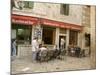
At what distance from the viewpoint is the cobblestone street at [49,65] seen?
2.35m

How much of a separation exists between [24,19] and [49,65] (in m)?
0.64

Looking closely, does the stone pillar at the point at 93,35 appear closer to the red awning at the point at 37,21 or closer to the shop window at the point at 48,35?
the red awning at the point at 37,21

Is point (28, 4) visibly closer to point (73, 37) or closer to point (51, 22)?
point (51, 22)

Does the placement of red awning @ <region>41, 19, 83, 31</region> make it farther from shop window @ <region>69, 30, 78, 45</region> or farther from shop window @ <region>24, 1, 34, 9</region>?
shop window @ <region>24, 1, 34, 9</region>

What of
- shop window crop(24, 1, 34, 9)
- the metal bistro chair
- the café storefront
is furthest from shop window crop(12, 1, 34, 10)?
the metal bistro chair

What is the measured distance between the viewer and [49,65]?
98.7 inches

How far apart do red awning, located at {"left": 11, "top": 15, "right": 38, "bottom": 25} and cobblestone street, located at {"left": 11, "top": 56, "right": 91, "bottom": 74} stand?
422mm

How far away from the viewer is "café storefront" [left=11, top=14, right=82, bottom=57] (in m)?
2.35

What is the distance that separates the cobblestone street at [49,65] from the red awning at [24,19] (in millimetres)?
422

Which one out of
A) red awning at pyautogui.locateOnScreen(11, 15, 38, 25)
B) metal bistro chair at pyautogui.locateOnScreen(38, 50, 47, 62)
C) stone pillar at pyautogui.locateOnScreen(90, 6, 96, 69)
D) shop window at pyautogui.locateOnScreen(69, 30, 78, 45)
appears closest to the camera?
red awning at pyautogui.locateOnScreen(11, 15, 38, 25)

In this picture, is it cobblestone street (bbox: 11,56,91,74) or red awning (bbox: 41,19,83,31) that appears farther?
red awning (bbox: 41,19,83,31)

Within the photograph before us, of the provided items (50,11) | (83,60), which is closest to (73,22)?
(50,11)

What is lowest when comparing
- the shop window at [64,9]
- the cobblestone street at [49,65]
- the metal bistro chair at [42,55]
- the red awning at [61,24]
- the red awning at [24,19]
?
the cobblestone street at [49,65]

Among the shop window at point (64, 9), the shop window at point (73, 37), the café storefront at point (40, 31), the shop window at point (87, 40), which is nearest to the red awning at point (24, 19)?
the café storefront at point (40, 31)
